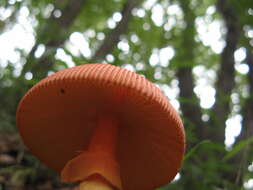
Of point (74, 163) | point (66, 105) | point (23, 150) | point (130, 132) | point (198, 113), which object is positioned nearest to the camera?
point (74, 163)

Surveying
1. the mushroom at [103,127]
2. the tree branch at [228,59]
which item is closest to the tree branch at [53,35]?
the mushroom at [103,127]

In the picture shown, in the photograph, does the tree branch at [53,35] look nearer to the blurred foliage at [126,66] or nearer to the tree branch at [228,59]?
the blurred foliage at [126,66]

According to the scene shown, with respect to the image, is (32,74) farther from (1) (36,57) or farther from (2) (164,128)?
(2) (164,128)

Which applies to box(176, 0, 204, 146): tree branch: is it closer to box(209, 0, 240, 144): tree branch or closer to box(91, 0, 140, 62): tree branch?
box(209, 0, 240, 144): tree branch

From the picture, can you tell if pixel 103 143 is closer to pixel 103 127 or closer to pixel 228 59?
pixel 103 127

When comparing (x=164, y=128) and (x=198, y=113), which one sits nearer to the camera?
(x=164, y=128)

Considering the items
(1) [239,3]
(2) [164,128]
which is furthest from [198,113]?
(2) [164,128]

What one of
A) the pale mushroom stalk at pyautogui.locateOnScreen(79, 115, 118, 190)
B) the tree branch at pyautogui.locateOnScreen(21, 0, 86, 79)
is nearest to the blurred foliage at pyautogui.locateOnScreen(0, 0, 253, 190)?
the tree branch at pyautogui.locateOnScreen(21, 0, 86, 79)
